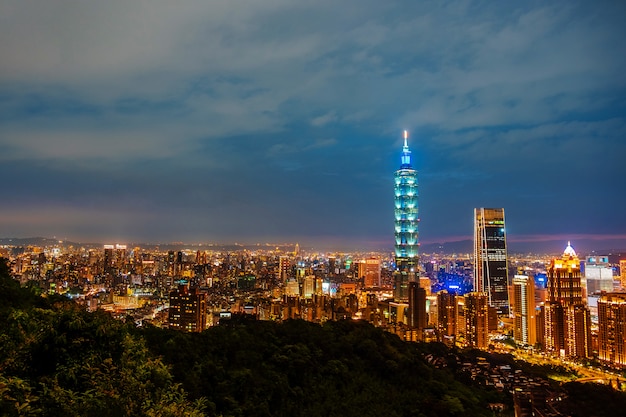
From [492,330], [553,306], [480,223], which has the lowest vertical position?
[492,330]

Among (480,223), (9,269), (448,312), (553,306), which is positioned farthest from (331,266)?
(9,269)

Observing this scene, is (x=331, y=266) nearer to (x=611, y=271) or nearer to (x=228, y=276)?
(x=228, y=276)

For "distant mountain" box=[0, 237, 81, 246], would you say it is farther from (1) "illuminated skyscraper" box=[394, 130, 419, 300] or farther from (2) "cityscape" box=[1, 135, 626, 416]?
(1) "illuminated skyscraper" box=[394, 130, 419, 300]

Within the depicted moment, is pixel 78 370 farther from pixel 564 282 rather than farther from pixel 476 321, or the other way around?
pixel 564 282

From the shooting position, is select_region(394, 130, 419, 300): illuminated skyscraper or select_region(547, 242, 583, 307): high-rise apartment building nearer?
select_region(547, 242, 583, 307): high-rise apartment building

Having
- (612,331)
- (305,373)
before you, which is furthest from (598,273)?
(305,373)

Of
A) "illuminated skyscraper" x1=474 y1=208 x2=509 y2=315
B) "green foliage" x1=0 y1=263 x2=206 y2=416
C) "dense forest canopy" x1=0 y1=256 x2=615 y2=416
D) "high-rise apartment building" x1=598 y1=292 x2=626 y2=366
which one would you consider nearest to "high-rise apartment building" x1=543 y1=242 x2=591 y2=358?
"high-rise apartment building" x1=598 y1=292 x2=626 y2=366
